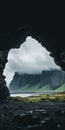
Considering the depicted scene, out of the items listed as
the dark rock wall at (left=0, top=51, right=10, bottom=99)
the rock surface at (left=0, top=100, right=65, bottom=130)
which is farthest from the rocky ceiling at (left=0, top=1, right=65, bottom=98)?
the rock surface at (left=0, top=100, right=65, bottom=130)

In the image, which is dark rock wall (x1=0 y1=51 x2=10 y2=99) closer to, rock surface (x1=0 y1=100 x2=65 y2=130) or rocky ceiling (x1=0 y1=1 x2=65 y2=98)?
rocky ceiling (x1=0 y1=1 x2=65 y2=98)

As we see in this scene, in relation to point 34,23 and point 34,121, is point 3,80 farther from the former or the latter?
point 34,121

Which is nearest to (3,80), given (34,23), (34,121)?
(34,23)

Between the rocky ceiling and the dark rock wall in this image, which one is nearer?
the rocky ceiling

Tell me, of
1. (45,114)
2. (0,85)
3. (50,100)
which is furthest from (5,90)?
(45,114)

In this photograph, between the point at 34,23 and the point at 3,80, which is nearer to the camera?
the point at 34,23

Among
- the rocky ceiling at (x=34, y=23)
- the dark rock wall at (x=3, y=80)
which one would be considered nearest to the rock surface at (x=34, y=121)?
the rocky ceiling at (x=34, y=23)

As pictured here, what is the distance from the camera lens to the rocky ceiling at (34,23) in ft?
182

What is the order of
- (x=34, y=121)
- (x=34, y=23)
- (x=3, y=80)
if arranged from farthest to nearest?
(x=3, y=80), (x=34, y=23), (x=34, y=121)

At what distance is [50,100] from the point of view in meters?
85.6

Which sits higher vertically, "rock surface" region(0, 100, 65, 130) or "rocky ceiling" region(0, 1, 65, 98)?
"rocky ceiling" region(0, 1, 65, 98)

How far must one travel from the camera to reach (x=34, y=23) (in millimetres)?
66375

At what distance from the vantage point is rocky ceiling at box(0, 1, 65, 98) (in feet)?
182

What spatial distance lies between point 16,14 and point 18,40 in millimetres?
21144
